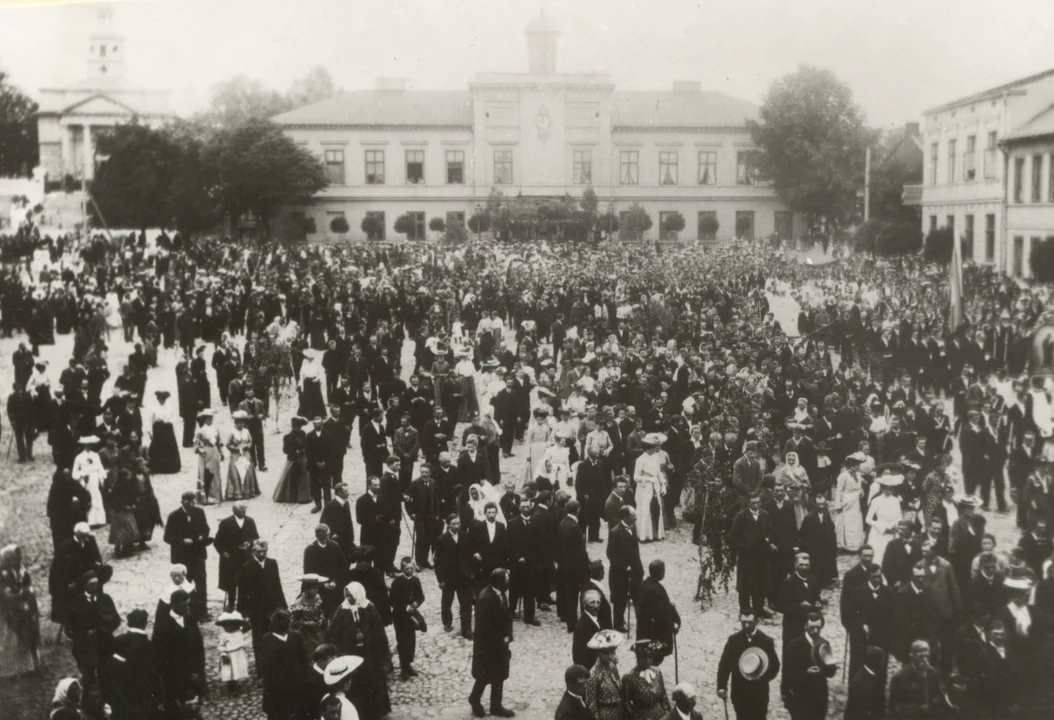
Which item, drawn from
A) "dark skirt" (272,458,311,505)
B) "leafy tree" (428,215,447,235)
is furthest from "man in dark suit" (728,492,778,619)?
"leafy tree" (428,215,447,235)

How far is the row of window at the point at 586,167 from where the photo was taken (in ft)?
45.2

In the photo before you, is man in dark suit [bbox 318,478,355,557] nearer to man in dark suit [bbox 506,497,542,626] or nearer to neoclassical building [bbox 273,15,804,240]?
man in dark suit [bbox 506,497,542,626]

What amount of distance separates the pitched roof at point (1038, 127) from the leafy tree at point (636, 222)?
19.6ft

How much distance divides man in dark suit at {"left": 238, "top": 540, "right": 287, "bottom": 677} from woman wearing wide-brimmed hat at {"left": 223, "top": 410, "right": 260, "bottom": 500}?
3.22 m

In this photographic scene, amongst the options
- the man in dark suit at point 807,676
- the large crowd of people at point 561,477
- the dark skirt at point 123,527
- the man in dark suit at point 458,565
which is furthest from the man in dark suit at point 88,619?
the man in dark suit at point 807,676

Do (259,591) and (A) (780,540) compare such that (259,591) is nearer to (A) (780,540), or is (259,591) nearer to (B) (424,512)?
(B) (424,512)

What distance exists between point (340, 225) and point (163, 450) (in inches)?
306

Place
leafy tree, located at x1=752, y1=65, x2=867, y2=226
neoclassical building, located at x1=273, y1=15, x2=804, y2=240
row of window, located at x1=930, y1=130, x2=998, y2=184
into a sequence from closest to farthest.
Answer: leafy tree, located at x1=752, y1=65, x2=867, y2=226
row of window, located at x1=930, y1=130, x2=998, y2=184
neoclassical building, located at x1=273, y1=15, x2=804, y2=240

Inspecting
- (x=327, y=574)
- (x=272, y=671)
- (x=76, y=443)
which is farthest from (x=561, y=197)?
(x=272, y=671)

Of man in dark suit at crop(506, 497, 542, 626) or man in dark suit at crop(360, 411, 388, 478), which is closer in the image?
man in dark suit at crop(506, 497, 542, 626)

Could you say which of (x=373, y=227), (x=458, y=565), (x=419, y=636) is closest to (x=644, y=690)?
(x=458, y=565)

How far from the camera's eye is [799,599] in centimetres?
652

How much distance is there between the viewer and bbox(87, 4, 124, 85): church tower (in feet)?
27.0

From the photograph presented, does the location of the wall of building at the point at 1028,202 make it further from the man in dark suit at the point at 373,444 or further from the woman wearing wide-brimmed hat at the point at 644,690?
the man in dark suit at the point at 373,444
